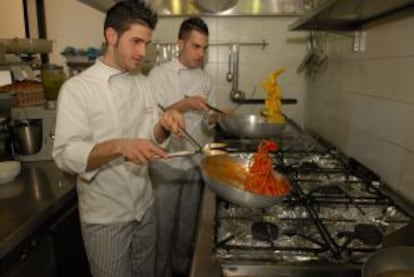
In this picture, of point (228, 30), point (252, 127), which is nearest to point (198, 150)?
point (252, 127)

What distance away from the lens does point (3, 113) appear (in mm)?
1654

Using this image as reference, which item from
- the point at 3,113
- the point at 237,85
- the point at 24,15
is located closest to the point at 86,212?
the point at 3,113

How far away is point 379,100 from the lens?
1340 mm

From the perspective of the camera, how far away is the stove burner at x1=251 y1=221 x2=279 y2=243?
0.86 m

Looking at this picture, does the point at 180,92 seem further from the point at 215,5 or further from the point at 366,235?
the point at 366,235

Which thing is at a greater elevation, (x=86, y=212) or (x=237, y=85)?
(x=237, y=85)

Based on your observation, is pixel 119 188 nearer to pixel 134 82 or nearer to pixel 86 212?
pixel 86 212

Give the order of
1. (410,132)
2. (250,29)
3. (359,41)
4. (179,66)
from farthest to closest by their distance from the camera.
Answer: (250,29) < (179,66) < (359,41) < (410,132)

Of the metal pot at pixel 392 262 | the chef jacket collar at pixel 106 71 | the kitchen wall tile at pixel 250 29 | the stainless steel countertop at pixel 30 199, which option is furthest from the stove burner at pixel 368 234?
the kitchen wall tile at pixel 250 29

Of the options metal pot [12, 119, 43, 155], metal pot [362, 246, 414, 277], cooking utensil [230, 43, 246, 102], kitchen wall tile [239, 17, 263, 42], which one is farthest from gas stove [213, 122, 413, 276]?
kitchen wall tile [239, 17, 263, 42]

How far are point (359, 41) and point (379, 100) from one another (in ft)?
1.24

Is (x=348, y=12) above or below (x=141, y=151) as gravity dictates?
above

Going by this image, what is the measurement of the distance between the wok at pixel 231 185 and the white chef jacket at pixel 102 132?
0.99 ft

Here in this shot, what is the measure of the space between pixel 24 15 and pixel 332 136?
251 centimetres
